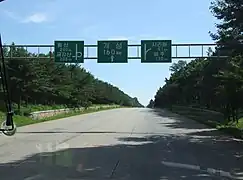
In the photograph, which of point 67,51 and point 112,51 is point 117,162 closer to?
point 112,51

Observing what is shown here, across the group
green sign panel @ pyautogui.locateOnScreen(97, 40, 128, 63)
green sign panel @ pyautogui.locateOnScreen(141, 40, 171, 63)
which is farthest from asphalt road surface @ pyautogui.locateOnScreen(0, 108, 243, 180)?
green sign panel @ pyautogui.locateOnScreen(97, 40, 128, 63)

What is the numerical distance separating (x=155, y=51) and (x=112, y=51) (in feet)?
10.3

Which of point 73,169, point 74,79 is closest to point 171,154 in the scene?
point 73,169

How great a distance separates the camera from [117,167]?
12594 mm

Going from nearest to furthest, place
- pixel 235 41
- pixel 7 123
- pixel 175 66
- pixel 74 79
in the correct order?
pixel 7 123
pixel 235 41
pixel 74 79
pixel 175 66

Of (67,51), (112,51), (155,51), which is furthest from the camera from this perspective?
(67,51)

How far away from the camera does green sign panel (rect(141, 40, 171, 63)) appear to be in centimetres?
3397

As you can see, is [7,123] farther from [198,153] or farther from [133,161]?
[198,153]

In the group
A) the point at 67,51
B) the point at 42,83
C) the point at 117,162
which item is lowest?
the point at 117,162

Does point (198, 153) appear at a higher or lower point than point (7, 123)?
lower

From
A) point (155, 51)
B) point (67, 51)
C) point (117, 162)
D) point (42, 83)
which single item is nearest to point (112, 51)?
point (155, 51)

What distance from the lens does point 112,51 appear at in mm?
34438

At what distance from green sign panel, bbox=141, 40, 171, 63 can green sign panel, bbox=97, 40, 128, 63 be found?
1.33m

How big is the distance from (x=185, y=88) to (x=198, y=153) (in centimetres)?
7095
